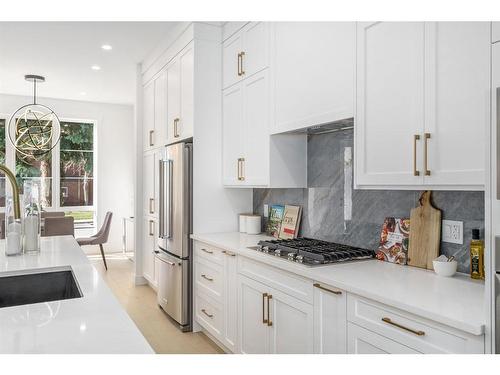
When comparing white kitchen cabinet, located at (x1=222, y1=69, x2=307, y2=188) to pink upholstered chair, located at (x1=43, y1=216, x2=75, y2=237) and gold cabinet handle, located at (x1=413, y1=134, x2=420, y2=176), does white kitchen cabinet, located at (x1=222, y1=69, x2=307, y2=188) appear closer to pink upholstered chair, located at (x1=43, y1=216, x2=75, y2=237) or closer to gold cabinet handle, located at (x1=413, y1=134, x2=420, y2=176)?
gold cabinet handle, located at (x1=413, y1=134, x2=420, y2=176)

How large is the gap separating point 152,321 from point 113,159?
4244mm

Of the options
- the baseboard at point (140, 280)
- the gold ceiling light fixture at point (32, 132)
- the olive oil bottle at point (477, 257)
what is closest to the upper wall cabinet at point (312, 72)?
the olive oil bottle at point (477, 257)

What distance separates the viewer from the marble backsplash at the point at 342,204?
1897 millimetres

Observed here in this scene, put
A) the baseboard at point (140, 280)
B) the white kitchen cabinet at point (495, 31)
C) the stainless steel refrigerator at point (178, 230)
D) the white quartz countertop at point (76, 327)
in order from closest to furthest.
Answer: the white quartz countertop at point (76, 327), the white kitchen cabinet at point (495, 31), the stainless steel refrigerator at point (178, 230), the baseboard at point (140, 280)

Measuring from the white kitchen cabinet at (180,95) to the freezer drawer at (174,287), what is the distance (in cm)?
113

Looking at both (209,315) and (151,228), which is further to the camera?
(151,228)

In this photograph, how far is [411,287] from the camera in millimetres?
1688

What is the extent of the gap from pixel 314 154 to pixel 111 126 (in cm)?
524

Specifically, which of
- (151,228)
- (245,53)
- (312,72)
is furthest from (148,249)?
(312,72)

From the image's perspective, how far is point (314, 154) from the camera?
2932mm

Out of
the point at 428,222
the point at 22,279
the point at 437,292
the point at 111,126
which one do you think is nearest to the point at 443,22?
the point at 428,222

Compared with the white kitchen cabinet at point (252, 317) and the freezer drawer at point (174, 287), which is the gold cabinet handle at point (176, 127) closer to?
the freezer drawer at point (174, 287)

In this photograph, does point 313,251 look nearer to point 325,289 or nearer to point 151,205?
point 325,289
